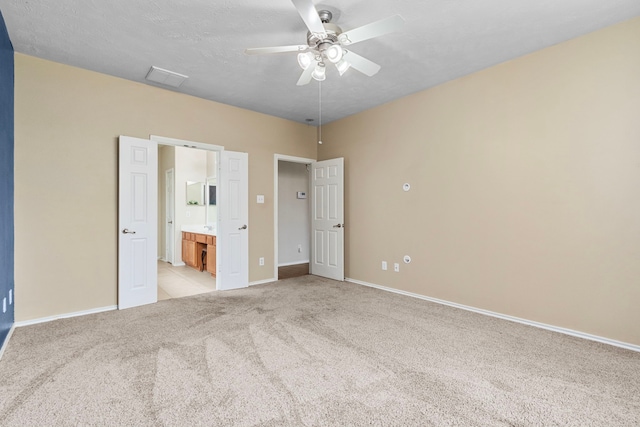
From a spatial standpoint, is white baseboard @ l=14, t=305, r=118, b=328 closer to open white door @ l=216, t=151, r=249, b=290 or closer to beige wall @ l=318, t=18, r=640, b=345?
open white door @ l=216, t=151, r=249, b=290

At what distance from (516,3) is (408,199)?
2356 mm

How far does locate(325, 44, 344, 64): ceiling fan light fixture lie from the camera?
2.24 meters

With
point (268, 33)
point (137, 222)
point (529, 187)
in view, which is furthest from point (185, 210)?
point (529, 187)

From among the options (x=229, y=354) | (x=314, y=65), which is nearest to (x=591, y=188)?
(x=314, y=65)

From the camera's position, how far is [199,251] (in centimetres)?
589

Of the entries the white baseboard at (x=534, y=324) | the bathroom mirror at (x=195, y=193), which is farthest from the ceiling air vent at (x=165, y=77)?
the white baseboard at (x=534, y=324)

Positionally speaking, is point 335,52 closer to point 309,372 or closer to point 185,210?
point 309,372

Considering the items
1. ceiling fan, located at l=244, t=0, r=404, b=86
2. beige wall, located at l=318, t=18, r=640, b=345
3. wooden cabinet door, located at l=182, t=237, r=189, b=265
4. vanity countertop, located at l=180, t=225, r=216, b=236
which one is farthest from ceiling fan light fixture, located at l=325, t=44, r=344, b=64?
wooden cabinet door, located at l=182, t=237, r=189, b=265

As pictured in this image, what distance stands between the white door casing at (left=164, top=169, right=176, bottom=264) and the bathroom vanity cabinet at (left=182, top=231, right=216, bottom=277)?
35 centimetres

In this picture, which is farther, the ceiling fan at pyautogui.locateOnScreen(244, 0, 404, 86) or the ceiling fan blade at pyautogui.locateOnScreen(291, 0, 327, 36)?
the ceiling fan at pyautogui.locateOnScreen(244, 0, 404, 86)

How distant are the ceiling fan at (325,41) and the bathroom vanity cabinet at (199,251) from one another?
355 centimetres

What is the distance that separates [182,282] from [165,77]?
3.12 metres

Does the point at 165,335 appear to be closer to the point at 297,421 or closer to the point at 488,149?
the point at 297,421

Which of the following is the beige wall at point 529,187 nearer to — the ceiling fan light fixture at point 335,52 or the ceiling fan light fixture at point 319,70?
the ceiling fan light fixture at point 319,70
